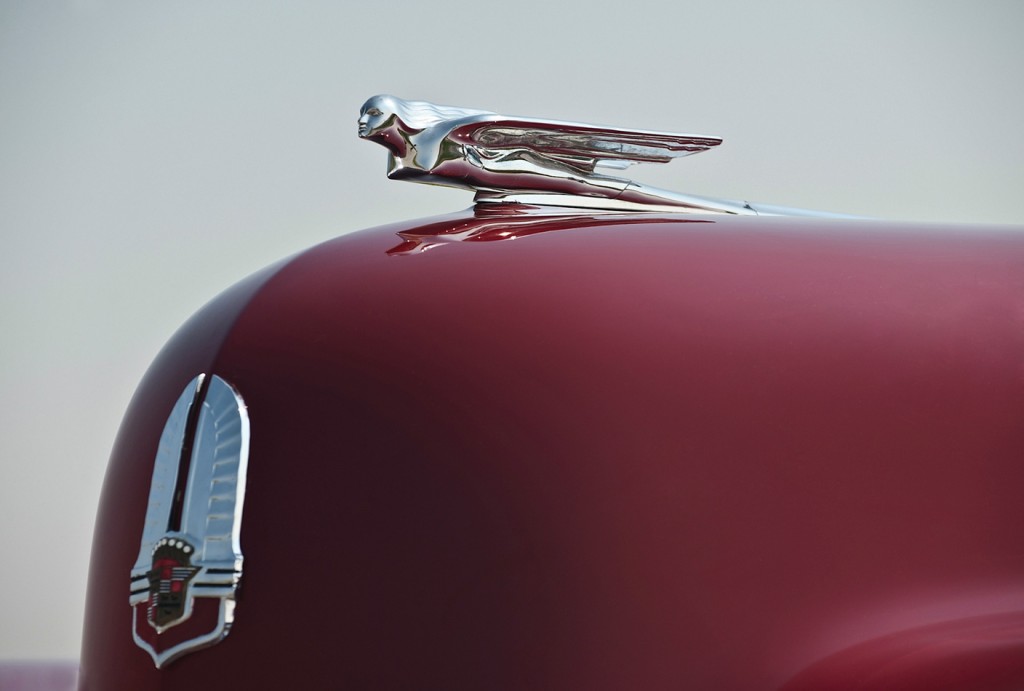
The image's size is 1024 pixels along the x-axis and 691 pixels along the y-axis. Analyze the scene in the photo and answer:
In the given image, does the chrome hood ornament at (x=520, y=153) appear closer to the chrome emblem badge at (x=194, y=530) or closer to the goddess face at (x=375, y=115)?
the goddess face at (x=375, y=115)

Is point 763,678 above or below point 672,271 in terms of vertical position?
below

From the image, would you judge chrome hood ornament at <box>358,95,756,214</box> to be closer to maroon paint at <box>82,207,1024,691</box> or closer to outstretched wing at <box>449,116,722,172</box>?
outstretched wing at <box>449,116,722,172</box>

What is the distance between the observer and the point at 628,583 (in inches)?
40.4

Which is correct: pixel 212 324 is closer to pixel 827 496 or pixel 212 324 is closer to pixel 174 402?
pixel 174 402

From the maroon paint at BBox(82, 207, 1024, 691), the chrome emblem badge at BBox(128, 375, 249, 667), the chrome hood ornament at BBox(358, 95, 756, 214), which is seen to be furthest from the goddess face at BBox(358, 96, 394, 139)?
the chrome emblem badge at BBox(128, 375, 249, 667)

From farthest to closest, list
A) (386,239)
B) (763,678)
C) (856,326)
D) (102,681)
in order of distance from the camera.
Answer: (386,239), (102,681), (856,326), (763,678)

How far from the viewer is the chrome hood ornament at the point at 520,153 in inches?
59.5

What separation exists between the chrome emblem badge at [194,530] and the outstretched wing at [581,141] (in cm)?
55

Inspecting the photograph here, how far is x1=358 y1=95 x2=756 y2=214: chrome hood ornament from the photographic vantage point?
1511mm

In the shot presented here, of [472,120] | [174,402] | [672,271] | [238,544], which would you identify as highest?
[472,120]

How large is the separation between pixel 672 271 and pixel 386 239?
399 millimetres

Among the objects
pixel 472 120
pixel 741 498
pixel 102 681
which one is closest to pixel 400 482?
pixel 741 498

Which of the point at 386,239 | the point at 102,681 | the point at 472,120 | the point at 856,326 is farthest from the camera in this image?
Result: the point at 472,120

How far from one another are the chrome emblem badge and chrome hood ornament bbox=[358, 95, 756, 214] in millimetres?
485
